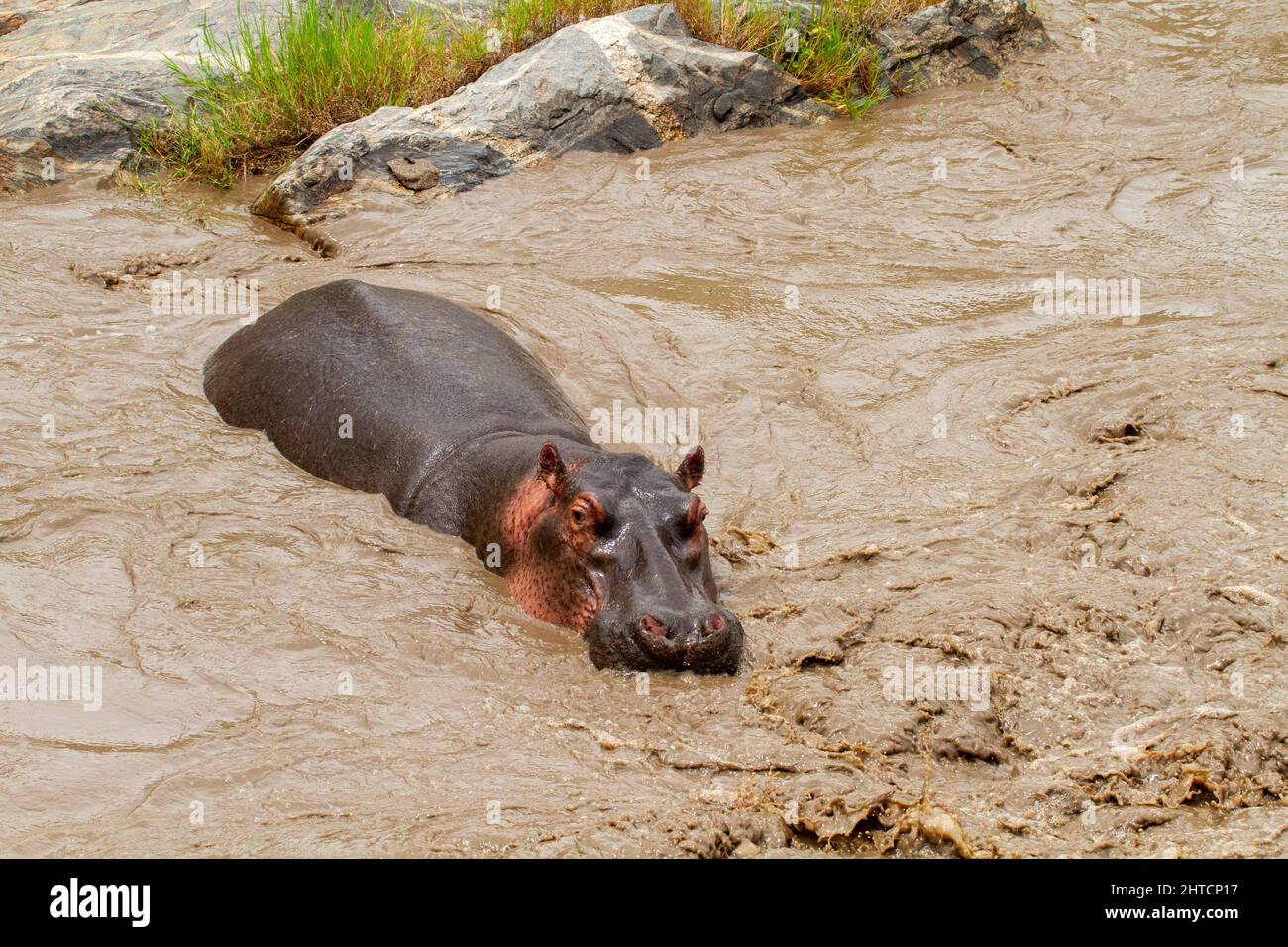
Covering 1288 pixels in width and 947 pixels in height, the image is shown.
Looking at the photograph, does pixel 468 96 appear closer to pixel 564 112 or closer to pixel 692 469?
pixel 564 112

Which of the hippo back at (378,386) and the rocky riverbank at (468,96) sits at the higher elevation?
the rocky riverbank at (468,96)

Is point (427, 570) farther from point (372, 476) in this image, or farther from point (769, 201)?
point (769, 201)

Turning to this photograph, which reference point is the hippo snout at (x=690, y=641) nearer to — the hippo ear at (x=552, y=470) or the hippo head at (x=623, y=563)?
the hippo head at (x=623, y=563)

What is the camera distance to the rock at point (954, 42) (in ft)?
42.1

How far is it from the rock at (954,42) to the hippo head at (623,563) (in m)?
8.36

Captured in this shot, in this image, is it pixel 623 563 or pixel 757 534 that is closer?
pixel 623 563

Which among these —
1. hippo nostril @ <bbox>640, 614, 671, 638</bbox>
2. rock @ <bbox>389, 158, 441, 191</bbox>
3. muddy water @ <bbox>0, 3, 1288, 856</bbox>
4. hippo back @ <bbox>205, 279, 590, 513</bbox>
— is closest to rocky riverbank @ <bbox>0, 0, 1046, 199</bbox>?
rock @ <bbox>389, 158, 441, 191</bbox>

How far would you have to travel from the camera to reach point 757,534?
610 cm

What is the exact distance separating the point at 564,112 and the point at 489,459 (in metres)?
5.90

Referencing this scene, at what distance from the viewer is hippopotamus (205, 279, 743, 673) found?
16.5 feet

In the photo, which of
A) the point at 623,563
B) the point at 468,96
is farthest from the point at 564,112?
the point at 623,563


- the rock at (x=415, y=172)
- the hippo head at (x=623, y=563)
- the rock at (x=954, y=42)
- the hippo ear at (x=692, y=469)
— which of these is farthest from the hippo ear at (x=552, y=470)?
the rock at (x=954, y=42)

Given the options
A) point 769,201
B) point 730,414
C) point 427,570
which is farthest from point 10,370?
point 769,201

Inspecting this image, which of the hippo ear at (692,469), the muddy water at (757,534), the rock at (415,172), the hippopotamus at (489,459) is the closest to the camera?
the muddy water at (757,534)
